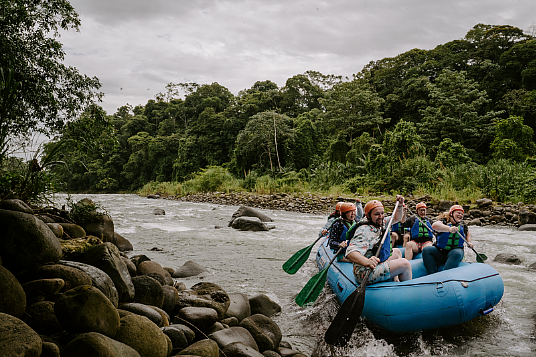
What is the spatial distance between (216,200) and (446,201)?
43.4 ft

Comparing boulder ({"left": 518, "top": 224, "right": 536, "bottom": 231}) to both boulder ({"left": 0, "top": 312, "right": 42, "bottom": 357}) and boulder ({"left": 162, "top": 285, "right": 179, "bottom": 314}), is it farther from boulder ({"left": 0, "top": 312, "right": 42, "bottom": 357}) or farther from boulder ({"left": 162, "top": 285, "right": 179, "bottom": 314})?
boulder ({"left": 0, "top": 312, "right": 42, "bottom": 357})

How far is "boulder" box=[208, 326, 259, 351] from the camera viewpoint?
2877 millimetres

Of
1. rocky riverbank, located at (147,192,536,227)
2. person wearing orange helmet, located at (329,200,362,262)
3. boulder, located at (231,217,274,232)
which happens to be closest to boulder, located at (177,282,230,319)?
person wearing orange helmet, located at (329,200,362,262)

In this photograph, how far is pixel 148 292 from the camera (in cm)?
319

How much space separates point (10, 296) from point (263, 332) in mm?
2094

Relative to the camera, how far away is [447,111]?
20.4 metres

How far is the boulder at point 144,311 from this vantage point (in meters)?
2.76

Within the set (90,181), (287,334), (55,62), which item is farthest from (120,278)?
(90,181)

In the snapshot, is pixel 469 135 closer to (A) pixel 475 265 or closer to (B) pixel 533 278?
(B) pixel 533 278

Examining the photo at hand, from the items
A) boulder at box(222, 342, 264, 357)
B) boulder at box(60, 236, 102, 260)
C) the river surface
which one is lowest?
the river surface

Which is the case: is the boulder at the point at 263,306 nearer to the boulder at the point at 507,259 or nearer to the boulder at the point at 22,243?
the boulder at the point at 22,243

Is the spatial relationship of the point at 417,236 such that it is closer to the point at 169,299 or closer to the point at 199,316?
the point at 199,316

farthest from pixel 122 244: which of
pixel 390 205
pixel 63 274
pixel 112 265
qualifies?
pixel 390 205

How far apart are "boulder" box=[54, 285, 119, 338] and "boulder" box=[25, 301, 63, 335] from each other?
153mm
